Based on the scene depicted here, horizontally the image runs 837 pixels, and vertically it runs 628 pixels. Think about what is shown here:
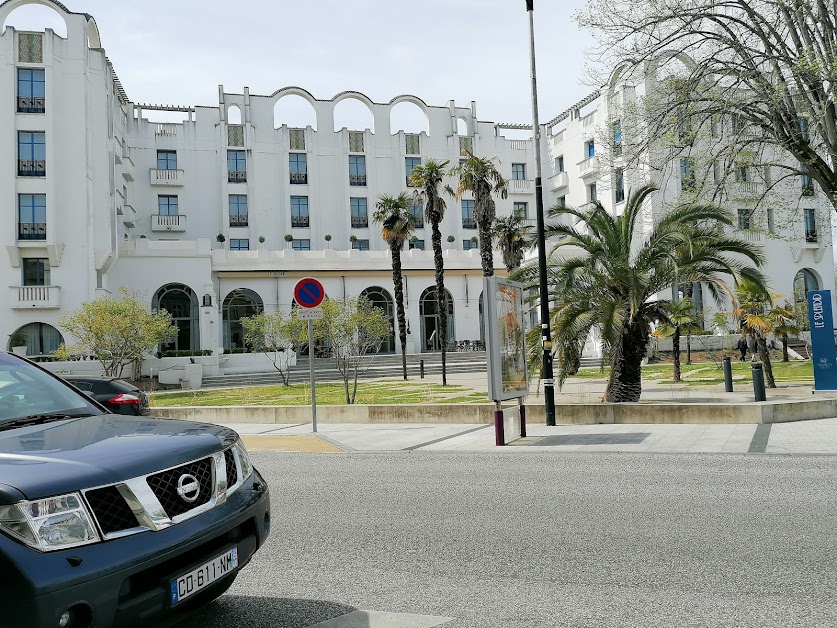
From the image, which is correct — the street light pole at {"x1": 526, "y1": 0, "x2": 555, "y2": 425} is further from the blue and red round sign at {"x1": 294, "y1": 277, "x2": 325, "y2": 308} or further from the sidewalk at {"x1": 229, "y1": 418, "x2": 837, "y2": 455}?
the blue and red round sign at {"x1": 294, "y1": 277, "x2": 325, "y2": 308}

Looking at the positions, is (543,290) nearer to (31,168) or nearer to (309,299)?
(309,299)

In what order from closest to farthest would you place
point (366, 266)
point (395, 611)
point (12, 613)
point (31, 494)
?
1. point (12, 613)
2. point (31, 494)
3. point (395, 611)
4. point (366, 266)

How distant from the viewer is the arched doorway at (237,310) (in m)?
46.6

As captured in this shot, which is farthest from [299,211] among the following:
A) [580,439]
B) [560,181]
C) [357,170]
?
[580,439]

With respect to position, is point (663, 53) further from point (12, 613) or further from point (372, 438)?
point (12, 613)

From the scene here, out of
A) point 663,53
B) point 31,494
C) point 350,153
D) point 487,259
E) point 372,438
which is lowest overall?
point 372,438

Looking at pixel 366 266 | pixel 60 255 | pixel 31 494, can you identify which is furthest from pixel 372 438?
pixel 366 266

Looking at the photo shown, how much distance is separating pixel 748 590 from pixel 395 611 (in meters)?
2.06

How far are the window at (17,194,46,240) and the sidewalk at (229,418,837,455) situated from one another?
28.1m

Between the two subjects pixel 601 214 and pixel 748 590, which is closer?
pixel 748 590

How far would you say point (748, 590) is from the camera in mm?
4332

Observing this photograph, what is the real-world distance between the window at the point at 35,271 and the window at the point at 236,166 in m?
17.2

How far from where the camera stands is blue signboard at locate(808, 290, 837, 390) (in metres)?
16.9

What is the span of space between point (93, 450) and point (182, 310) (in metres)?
42.9
